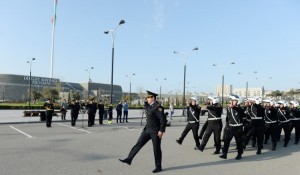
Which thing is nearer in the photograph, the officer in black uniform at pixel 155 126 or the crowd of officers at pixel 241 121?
the officer in black uniform at pixel 155 126

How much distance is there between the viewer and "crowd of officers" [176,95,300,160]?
383 inches

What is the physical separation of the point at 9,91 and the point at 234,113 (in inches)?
4118

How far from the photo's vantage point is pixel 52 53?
8681cm

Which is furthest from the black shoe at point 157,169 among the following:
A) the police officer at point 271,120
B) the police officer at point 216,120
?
the police officer at point 271,120

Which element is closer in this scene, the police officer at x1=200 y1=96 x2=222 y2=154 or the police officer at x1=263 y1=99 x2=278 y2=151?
the police officer at x1=200 y1=96 x2=222 y2=154

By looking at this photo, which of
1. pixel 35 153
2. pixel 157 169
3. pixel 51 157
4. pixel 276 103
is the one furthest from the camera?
pixel 276 103

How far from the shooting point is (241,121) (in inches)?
384

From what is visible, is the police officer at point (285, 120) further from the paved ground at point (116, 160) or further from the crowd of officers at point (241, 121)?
the paved ground at point (116, 160)

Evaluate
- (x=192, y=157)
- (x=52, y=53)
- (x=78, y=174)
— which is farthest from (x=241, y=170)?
(x=52, y=53)

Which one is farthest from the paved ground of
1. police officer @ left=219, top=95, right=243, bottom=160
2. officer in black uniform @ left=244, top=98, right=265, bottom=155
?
officer in black uniform @ left=244, top=98, right=265, bottom=155

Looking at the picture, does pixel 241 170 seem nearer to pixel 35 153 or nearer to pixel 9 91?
pixel 35 153

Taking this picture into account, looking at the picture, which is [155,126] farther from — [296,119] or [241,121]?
[296,119]

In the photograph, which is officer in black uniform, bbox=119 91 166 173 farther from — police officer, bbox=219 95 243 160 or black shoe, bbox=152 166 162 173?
police officer, bbox=219 95 243 160

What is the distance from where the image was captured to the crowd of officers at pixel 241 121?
383 inches
